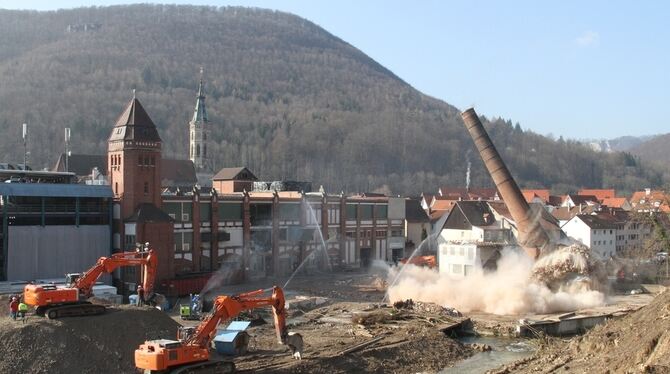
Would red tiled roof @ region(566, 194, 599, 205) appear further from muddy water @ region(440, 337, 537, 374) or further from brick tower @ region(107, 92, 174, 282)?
muddy water @ region(440, 337, 537, 374)

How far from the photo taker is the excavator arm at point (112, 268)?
3456 centimetres

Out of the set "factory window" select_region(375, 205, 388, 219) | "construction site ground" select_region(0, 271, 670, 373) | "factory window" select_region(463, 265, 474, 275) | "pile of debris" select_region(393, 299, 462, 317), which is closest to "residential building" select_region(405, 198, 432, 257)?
"factory window" select_region(375, 205, 388, 219)

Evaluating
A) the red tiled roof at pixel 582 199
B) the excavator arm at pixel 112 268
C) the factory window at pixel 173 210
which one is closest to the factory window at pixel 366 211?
the factory window at pixel 173 210

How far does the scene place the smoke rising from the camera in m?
49.1

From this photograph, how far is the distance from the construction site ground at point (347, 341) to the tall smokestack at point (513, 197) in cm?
859

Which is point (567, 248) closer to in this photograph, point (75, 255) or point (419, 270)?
point (419, 270)

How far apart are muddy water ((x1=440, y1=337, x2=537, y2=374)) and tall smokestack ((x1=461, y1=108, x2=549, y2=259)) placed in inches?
641

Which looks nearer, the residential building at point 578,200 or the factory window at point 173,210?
the factory window at point 173,210

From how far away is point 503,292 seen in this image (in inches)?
1969

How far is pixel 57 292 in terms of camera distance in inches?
1299

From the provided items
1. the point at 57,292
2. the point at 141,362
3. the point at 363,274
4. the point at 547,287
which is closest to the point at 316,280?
the point at 363,274

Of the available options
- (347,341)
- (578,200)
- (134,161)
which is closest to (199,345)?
(347,341)

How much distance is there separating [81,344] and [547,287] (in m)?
33.5

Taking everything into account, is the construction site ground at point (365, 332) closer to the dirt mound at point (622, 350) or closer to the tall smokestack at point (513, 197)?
the tall smokestack at point (513, 197)
